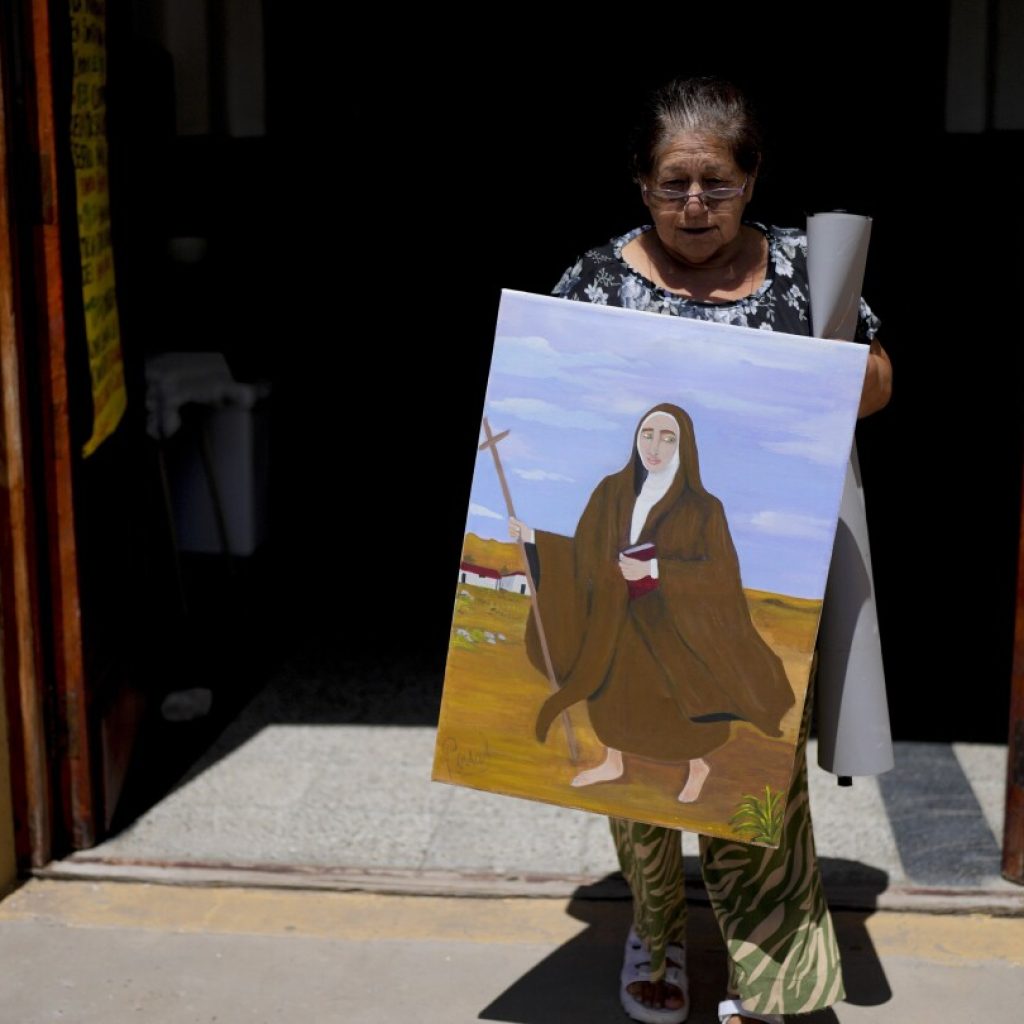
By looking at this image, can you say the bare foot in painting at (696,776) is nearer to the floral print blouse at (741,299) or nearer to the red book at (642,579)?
the red book at (642,579)

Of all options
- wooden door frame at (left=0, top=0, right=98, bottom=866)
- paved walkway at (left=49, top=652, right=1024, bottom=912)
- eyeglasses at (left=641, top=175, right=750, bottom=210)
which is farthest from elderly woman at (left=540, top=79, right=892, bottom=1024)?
wooden door frame at (left=0, top=0, right=98, bottom=866)

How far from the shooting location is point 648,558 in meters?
2.43

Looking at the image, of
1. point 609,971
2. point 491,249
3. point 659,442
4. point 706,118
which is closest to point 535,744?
point 659,442

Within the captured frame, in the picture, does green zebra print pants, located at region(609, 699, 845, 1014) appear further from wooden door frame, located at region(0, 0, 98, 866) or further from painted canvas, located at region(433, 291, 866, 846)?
wooden door frame, located at region(0, 0, 98, 866)

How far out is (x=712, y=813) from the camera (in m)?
2.45

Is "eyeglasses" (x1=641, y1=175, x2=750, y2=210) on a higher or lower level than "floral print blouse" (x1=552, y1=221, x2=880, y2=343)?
Result: higher

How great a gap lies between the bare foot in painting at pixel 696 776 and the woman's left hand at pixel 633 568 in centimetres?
31

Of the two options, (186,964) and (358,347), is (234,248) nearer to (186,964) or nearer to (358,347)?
(358,347)

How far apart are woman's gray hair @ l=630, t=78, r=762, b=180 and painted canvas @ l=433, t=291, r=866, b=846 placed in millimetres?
311

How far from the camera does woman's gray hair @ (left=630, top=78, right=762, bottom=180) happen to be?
2.46m

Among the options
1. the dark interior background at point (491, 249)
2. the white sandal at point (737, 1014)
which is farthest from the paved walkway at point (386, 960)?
the dark interior background at point (491, 249)

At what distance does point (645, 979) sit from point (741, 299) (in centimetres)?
131
